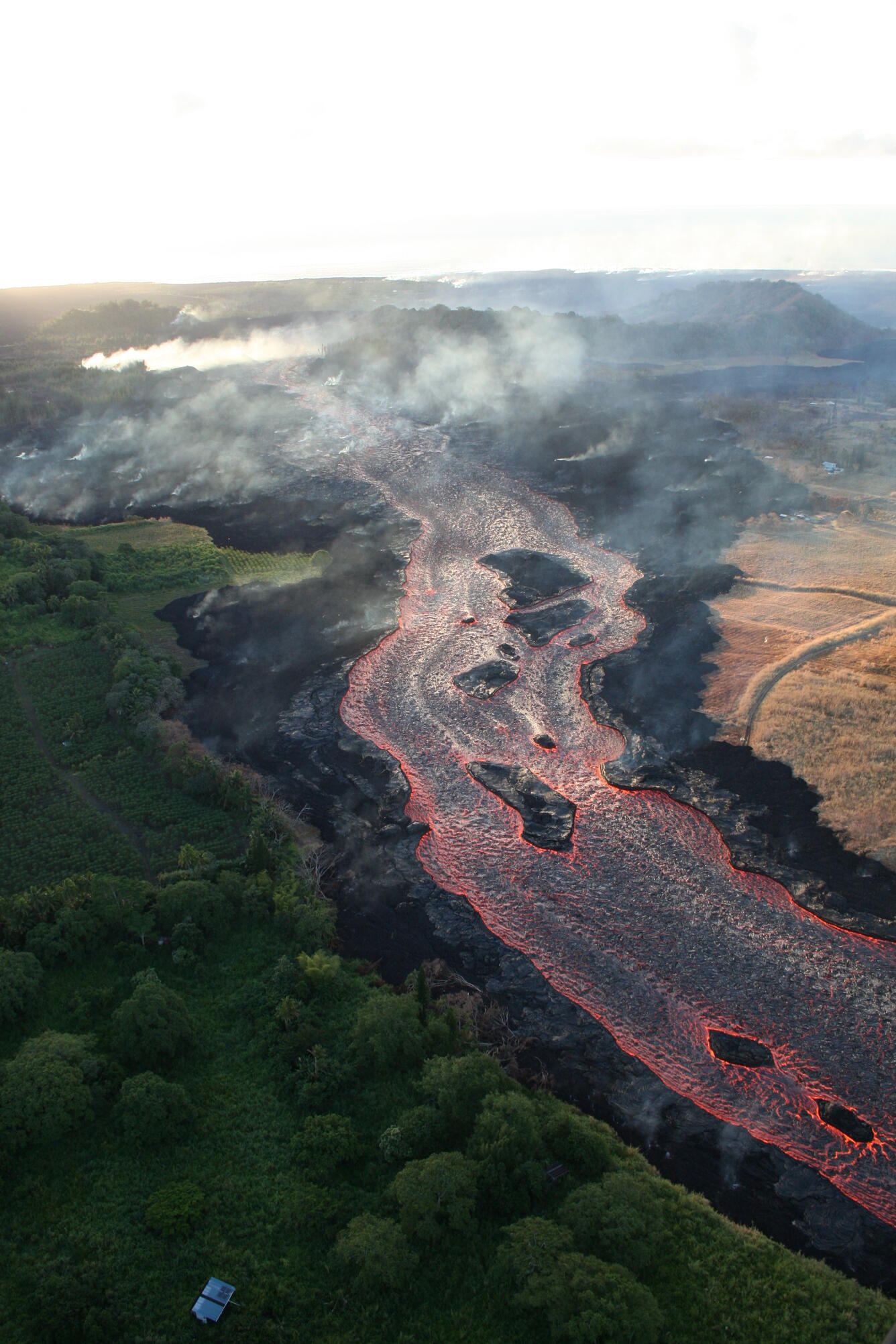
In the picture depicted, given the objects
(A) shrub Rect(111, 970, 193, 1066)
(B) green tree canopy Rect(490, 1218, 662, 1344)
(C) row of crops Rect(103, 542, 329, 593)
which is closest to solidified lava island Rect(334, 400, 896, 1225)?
(B) green tree canopy Rect(490, 1218, 662, 1344)

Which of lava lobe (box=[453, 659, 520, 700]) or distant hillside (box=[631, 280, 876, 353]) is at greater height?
distant hillside (box=[631, 280, 876, 353])

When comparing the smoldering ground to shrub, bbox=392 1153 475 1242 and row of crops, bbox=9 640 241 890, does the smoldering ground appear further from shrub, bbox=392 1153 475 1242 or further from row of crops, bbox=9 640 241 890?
shrub, bbox=392 1153 475 1242

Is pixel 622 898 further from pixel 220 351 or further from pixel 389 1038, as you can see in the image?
pixel 220 351

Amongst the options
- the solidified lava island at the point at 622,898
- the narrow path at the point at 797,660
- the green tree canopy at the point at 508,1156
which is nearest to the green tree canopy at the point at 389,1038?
the green tree canopy at the point at 508,1156

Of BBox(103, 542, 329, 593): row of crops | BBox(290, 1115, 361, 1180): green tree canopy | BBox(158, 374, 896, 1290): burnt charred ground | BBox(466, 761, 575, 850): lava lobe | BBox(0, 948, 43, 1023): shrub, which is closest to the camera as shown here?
BBox(290, 1115, 361, 1180): green tree canopy

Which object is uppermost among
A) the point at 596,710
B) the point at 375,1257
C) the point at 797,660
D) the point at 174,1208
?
the point at 797,660

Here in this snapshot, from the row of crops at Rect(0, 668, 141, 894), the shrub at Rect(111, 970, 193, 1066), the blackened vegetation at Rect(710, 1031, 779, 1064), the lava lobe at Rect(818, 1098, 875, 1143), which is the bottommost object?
the lava lobe at Rect(818, 1098, 875, 1143)

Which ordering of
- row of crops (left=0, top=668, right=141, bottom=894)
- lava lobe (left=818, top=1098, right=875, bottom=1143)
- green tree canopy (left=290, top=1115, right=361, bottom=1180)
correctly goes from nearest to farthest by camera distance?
green tree canopy (left=290, top=1115, right=361, bottom=1180) < lava lobe (left=818, top=1098, right=875, bottom=1143) < row of crops (left=0, top=668, right=141, bottom=894)

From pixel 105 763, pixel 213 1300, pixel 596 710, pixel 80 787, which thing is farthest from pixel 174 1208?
pixel 596 710
